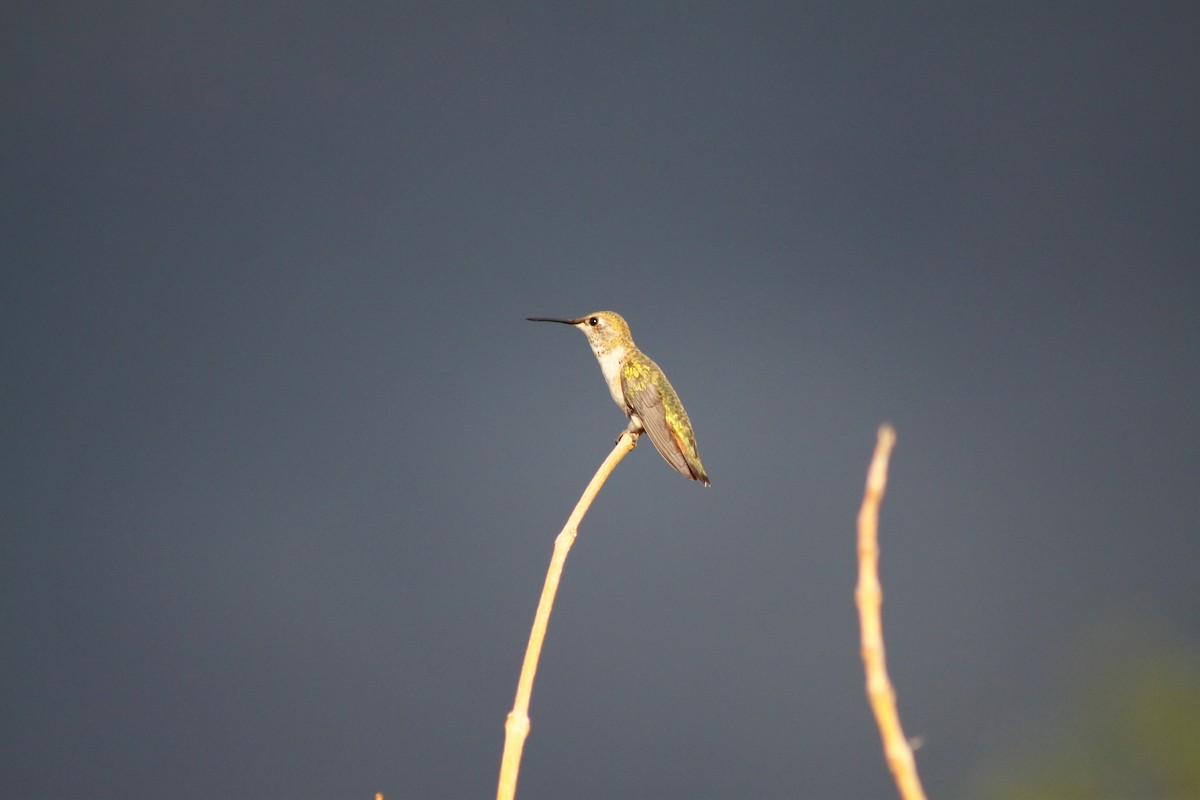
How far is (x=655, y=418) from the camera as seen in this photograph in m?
1.27

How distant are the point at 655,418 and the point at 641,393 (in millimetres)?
47

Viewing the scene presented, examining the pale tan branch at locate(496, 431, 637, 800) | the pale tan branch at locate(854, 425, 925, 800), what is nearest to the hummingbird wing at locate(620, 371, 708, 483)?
the pale tan branch at locate(496, 431, 637, 800)

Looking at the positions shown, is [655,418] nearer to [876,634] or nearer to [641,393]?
[641,393]

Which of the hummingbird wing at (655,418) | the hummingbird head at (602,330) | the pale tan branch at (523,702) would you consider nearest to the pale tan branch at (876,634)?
the pale tan branch at (523,702)

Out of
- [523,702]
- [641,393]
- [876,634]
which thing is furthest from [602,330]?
[876,634]

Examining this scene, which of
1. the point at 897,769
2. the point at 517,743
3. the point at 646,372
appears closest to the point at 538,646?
the point at 517,743

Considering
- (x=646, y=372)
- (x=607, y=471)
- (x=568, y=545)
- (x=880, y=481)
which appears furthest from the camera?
(x=646, y=372)

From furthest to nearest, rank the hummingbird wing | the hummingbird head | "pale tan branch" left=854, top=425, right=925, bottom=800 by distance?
the hummingbird head < the hummingbird wing < "pale tan branch" left=854, top=425, right=925, bottom=800

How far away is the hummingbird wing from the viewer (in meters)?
1.23

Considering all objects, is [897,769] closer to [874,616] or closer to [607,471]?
[874,616]

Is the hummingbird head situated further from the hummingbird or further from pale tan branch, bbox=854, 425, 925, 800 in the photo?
pale tan branch, bbox=854, 425, 925, 800

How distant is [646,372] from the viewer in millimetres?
1338

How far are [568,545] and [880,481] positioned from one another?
1.09 feet

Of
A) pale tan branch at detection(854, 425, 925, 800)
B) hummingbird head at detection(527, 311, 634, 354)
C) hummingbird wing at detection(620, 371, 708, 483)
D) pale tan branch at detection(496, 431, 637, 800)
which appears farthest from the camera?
hummingbird head at detection(527, 311, 634, 354)
